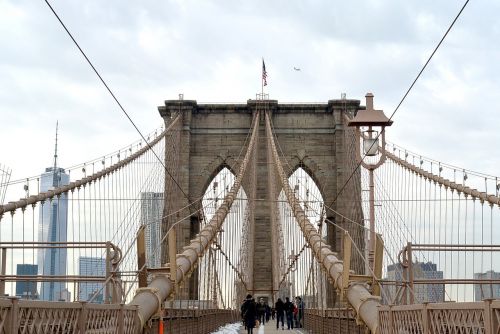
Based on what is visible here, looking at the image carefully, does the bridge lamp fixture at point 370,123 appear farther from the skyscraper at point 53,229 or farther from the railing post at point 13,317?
the railing post at point 13,317

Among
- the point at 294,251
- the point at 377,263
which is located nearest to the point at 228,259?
the point at 294,251

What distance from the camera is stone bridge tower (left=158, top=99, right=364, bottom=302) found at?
138 feet

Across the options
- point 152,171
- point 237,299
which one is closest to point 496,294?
point 152,171

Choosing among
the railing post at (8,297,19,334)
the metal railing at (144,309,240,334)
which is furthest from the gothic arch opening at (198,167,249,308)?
the railing post at (8,297,19,334)

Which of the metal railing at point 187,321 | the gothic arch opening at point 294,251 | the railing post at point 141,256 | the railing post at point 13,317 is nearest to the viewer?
the railing post at point 13,317

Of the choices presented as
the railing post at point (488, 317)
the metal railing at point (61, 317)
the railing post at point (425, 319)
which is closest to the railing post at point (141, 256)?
the metal railing at point (61, 317)

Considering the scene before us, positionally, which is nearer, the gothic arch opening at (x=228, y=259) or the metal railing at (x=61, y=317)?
the metal railing at (x=61, y=317)

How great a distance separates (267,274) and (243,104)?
8.26 m

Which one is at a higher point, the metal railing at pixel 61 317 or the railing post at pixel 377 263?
the railing post at pixel 377 263

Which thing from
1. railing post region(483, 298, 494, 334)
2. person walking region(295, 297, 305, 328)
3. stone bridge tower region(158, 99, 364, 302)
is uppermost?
stone bridge tower region(158, 99, 364, 302)

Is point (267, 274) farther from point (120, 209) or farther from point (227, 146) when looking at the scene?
point (120, 209)

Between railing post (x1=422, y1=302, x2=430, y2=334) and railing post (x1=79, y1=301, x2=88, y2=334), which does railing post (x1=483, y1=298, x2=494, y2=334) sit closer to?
railing post (x1=422, y1=302, x2=430, y2=334)

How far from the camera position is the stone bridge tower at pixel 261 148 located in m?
42.0

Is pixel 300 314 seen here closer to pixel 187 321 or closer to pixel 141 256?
pixel 187 321
